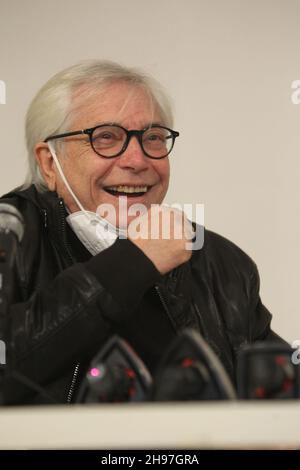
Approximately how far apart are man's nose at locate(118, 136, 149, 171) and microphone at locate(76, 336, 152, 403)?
2.38 feet

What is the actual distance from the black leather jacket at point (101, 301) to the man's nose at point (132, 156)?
0.60ft

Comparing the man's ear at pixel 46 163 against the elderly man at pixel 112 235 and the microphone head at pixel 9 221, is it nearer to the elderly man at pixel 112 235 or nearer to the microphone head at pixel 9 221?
the elderly man at pixel 112 235

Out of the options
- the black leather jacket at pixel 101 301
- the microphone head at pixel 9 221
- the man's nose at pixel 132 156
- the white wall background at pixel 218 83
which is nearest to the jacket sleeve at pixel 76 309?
the black leather jacket at pixel 101 301

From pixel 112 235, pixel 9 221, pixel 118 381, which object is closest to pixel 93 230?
pixel 112 235

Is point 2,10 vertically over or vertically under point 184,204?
over

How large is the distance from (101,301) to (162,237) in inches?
7.4

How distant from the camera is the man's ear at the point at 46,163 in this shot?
1.68m

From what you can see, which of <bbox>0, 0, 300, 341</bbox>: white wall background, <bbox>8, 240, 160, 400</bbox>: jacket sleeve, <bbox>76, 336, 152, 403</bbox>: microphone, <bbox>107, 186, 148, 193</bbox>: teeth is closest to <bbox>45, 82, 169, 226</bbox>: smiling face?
<bbox>107, 186, 148, 193</bbox>: teeth

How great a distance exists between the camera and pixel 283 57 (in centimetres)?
186

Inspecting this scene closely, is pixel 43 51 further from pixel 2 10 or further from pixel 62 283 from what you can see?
pixel 62 283

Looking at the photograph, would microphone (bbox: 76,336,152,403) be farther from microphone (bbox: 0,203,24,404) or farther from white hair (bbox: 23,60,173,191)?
white hair (bbox: 23,60,173,191)

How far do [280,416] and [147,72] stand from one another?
1.15m
